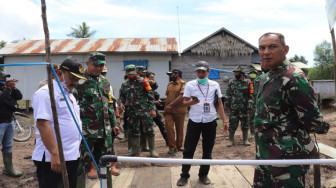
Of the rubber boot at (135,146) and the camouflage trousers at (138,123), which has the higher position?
the camouflage trousers at (138,123)

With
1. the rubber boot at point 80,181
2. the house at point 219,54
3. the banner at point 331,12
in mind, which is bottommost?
the rubber boot at point 80,181

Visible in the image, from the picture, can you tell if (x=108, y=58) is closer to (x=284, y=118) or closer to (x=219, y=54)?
(x=219, y=54)

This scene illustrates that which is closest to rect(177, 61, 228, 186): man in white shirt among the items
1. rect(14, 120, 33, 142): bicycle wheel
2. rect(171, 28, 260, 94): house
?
rect(14, 120, 33, 142): bicycle wheel

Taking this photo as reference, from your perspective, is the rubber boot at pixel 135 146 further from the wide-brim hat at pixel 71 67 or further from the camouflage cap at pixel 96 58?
the wide-brim hat at pixel 71 67

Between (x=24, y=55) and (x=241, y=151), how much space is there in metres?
12.5

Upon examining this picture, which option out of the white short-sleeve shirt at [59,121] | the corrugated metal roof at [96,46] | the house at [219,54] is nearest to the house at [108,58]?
the corrugated metal roof at [96,46]

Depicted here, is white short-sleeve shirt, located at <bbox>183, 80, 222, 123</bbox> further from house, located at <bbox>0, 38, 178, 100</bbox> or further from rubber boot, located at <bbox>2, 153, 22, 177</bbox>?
house, located at <bbox>0, 38, 178, 100</bbox>

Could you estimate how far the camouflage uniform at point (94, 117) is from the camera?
3.73 meters

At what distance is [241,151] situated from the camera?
263 inches

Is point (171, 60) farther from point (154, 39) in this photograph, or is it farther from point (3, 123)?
point (3, 123)

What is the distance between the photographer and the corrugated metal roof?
46.4ft

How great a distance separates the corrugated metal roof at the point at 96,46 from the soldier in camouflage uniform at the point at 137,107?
8.22m

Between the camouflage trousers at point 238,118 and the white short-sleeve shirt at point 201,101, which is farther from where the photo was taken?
the camouflage trousers at point 238,118

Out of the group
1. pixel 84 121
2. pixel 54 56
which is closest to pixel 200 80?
pixel 84 121
